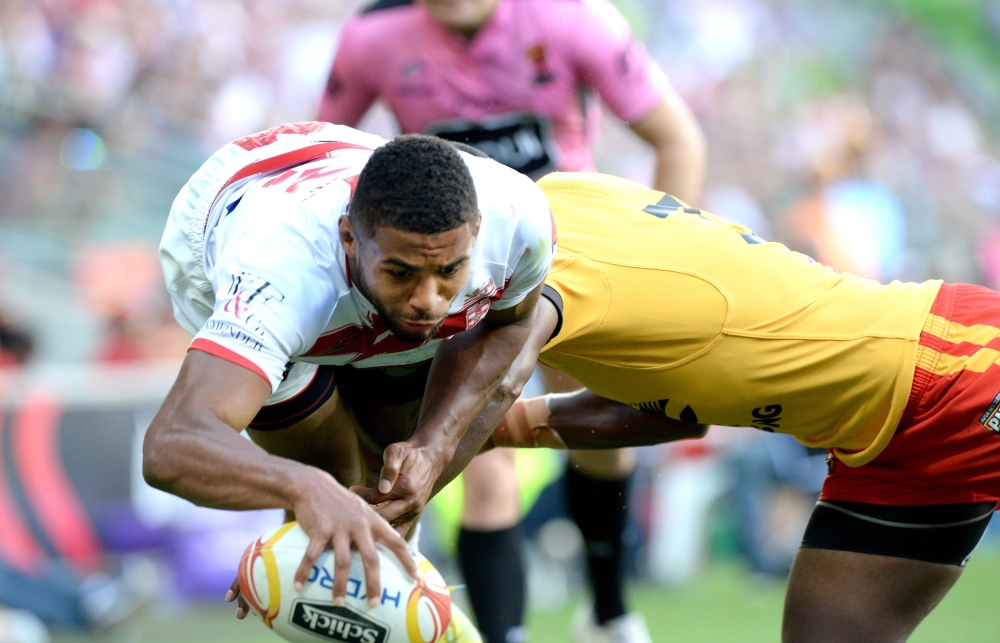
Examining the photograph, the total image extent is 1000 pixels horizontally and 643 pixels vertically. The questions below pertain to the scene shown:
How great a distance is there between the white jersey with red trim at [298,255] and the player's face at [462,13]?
47.9 inches

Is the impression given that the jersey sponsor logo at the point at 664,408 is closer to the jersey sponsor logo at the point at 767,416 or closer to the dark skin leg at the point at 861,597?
the jersey sponsor logo at the point at 767,416

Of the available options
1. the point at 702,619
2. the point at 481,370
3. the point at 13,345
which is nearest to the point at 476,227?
the point at 481,370

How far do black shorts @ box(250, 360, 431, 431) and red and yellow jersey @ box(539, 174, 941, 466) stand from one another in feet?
1.67

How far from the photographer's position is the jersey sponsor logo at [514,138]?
4699 mm

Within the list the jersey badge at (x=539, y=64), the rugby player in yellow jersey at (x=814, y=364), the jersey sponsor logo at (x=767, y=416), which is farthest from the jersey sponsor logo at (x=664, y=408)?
the jersey badge at (x=539, y=64)

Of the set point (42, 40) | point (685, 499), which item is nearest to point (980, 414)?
point (685, 499)

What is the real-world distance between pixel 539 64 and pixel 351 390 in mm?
1563

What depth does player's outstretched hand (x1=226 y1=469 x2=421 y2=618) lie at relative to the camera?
2.43 meters

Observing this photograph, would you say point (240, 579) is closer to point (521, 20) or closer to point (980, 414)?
point (980, 414)

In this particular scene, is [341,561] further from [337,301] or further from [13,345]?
[13,345]

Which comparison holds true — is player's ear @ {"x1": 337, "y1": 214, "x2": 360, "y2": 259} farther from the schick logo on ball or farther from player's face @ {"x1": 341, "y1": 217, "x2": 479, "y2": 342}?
the schick logo on ball

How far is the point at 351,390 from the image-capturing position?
12.7ft

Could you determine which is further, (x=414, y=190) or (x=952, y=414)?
(x=952, y=414)

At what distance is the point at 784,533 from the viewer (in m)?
8.01
